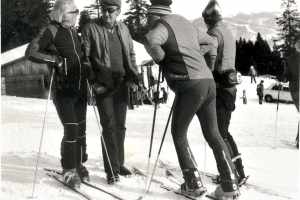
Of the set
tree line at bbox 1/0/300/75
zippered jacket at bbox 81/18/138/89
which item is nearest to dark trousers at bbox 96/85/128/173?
zippered jacket at bbox 81/18/138/89

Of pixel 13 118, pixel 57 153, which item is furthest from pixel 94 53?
pixel 13 118

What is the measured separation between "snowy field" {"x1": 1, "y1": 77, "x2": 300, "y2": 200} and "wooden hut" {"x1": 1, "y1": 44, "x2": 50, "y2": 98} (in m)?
0.44

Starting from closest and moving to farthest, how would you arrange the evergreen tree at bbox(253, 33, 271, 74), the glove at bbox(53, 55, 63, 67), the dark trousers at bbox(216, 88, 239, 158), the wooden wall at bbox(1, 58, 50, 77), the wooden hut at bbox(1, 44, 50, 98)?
the glove at bbox(53, 55, 63, 67), the dark trousers at bbox(216, 88, 239, 158), the evergreen tree at bbox(253, 33, 271, 74), the wooden hut at bbox(1, 44, 50, 98), the wooden wall at bbox(1, 58, 50, 77)

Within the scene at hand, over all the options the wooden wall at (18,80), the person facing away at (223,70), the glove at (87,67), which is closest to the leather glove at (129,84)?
the glove at (87,67)

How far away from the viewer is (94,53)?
2.76 metres

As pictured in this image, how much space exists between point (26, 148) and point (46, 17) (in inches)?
48.2

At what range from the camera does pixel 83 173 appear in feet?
9.20

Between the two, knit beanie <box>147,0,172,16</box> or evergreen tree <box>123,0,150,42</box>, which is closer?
knit beanie <box>147,0,172,16</box>

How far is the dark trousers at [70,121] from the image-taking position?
8.64 feet

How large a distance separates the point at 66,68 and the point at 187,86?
0.89m

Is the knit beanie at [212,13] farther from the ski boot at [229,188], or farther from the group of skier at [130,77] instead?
the ski boot at [229,188]

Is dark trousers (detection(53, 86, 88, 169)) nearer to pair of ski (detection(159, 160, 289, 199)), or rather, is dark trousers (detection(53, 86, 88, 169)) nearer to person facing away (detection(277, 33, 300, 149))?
pair of ski (detection(159, 160, 289, 199))

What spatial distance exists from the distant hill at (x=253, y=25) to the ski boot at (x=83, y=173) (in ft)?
5.20

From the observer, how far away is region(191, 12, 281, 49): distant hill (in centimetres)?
292
